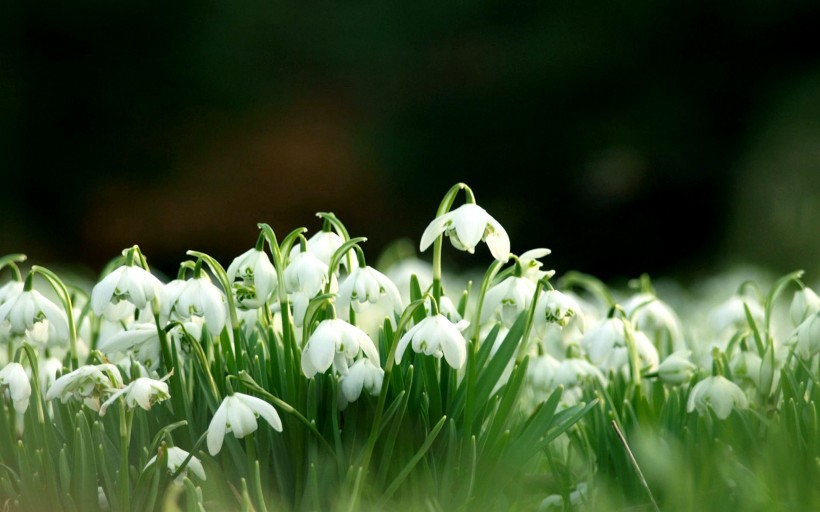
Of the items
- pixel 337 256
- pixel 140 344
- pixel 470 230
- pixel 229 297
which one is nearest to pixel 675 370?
pixel 470 230

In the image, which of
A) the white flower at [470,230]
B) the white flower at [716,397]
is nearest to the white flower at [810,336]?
the white flower at [716,397]

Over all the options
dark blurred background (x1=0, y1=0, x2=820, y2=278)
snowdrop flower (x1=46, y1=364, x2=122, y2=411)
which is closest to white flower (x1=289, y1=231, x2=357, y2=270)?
snowdrop flower (x1=46, y1=364, x2=122, y2=411)

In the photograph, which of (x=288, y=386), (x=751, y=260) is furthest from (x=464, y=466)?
(x=751, y=260)

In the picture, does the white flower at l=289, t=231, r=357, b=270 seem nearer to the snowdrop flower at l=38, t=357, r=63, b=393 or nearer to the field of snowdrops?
the field of snowdrops

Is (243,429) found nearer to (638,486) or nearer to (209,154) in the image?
(638,486)

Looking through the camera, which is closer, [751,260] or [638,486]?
[638,486]

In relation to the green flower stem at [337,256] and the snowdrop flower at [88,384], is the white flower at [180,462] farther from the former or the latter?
the green flower stem at [337,256]
